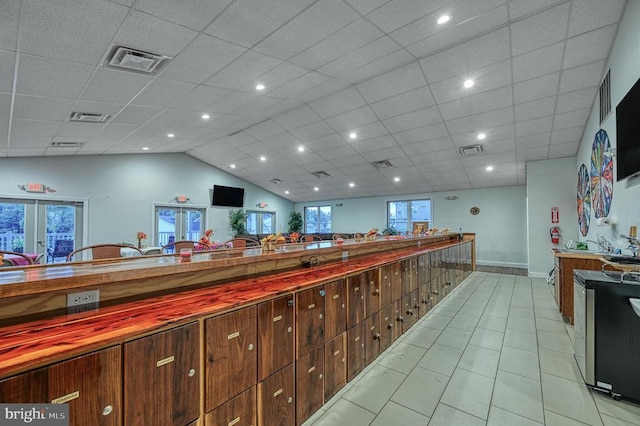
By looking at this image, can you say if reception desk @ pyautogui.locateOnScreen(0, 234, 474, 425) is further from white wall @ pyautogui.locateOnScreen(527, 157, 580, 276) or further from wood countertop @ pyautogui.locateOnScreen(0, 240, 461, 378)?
white wall @ pyautogui.locateOnScreen(527, 157, 580, 276)

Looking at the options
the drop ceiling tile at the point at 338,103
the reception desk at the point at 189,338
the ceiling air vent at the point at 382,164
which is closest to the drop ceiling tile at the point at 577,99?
the drop ceiling tile at the point at 338,103

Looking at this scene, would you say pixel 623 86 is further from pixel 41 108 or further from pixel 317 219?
pixel 317 219

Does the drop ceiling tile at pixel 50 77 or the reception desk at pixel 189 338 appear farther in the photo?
the drop ceiling tile at pixel 50 77

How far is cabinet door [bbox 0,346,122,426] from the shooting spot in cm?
79

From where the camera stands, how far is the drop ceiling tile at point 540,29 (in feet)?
9.68

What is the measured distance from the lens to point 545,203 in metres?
6.92

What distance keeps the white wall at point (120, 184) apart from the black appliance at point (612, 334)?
939 centimetres

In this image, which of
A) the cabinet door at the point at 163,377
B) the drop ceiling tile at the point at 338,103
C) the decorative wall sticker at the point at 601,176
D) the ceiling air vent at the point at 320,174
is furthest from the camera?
the ceiling air vent at the point at 320,174

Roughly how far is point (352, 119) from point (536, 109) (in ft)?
10.7

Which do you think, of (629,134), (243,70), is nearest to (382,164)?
(243,70)

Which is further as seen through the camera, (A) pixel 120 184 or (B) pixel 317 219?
(B) pixel 317 219

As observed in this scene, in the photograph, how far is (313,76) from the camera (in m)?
4.09

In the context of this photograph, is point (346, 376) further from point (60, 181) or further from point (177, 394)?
point (60, 181)

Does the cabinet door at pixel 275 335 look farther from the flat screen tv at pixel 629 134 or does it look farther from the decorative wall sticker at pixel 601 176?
the decorative wall sticker at pixel 601 176
